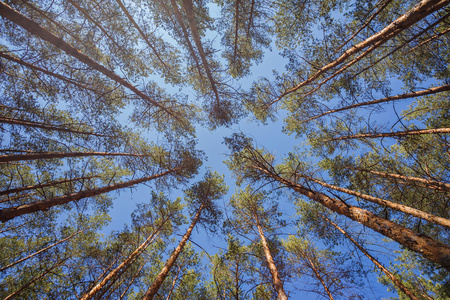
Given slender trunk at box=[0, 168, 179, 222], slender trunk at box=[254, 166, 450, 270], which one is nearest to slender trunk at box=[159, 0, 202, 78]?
slender trunk at box=[0, 168, 179, 222]

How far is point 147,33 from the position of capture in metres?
6.35

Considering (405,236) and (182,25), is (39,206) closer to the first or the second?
(182,25)

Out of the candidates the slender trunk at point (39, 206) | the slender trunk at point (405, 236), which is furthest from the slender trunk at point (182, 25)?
the slender trunk at point (405, 236)

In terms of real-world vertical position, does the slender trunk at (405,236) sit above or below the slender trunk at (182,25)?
below

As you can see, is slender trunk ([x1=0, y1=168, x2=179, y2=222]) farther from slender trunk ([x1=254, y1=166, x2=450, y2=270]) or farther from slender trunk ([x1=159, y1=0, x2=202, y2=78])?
slender trunk ([x1=254, y1=166, x2=450, y2=270])

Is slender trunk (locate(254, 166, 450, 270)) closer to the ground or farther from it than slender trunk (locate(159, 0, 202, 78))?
closer to the ground

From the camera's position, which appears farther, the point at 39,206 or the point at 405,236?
the point at 39,206

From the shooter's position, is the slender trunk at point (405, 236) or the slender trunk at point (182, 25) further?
the slender trunk at point (182, 25)

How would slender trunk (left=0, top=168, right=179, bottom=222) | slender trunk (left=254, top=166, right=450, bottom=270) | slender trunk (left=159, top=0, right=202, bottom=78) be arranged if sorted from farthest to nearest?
slender trunk (left=159, top=0, right=202, bottom=78) → slender trunk (left=0, top=168, right=179, bottom=222) → slender trunk (left=254, top=166, right=450, bottom=270)

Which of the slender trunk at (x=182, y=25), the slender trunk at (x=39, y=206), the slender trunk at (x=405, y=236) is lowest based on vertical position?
the slender trunk at (x=39, y=206)

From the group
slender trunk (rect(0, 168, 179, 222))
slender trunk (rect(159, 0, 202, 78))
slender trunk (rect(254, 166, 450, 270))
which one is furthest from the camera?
slender trunk (rect(159, 0, 202, 78))

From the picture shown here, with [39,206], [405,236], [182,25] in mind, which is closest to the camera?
[405,236]

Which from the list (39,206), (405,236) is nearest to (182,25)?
(39,206)

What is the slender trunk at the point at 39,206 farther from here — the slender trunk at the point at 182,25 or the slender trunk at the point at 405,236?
the slender trunk at the point at 405,236
